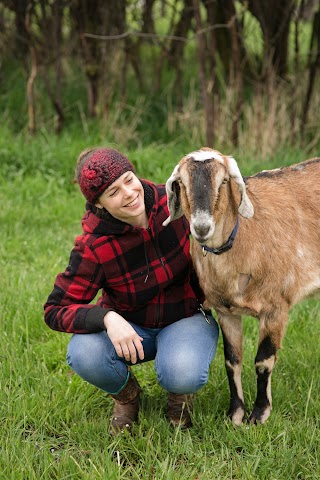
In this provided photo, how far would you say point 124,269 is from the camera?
10.2 feet

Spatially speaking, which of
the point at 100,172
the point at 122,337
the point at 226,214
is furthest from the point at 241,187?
the point at 122,337

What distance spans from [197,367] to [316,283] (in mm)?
696

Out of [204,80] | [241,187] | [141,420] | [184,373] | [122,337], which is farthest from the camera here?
[204,80]

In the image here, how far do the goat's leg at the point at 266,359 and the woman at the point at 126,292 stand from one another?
0.23m

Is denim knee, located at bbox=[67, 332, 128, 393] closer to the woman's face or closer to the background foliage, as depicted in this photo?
the background foliage

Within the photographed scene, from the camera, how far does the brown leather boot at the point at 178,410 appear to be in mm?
3260

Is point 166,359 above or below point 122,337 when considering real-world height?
below

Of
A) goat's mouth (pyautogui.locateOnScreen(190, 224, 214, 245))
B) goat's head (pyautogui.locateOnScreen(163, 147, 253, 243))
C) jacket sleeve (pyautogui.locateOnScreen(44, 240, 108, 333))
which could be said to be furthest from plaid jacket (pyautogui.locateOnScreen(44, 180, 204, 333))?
goat's mouth (pyautogui.locateOnScreen(190, 224, 214, 245))

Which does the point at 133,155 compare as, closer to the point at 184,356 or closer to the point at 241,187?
the point at 184,356

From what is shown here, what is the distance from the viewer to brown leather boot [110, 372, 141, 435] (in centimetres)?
323

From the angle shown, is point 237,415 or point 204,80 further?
point 204,80

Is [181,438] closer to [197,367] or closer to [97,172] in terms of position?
[197,367]

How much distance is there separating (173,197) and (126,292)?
56 cm

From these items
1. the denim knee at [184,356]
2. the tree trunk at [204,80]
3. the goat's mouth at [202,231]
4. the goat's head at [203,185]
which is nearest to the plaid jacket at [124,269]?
the denim knee at [184,356]
